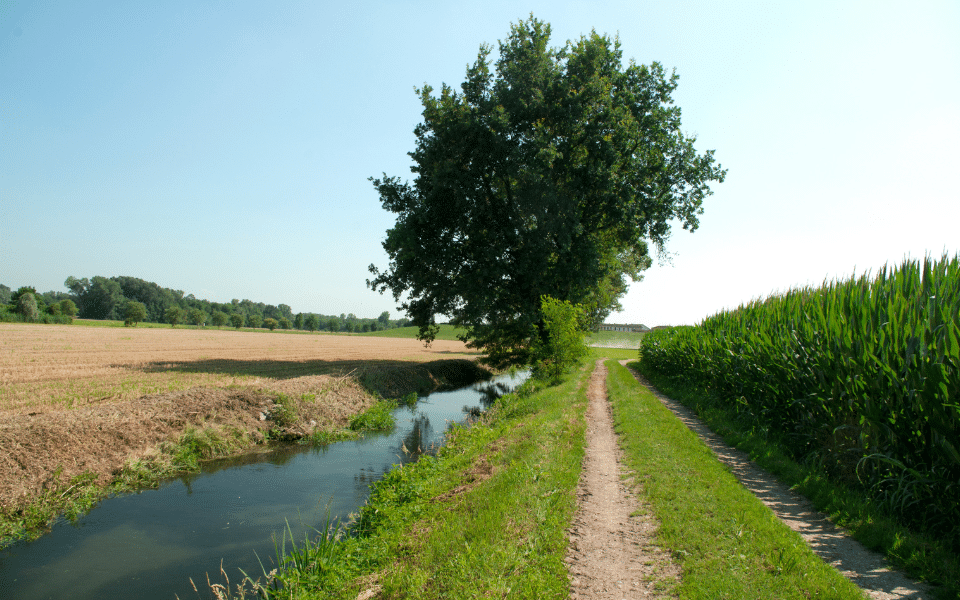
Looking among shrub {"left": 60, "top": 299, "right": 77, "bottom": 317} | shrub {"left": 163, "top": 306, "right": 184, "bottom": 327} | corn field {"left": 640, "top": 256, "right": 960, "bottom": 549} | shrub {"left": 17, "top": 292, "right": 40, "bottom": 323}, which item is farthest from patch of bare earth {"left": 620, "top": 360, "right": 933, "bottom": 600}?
shrub {"left": 163, "top": 306, "right": 184, "bottom": 327}

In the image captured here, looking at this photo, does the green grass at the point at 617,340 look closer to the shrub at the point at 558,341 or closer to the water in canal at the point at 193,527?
the shrub at the point at 558,341

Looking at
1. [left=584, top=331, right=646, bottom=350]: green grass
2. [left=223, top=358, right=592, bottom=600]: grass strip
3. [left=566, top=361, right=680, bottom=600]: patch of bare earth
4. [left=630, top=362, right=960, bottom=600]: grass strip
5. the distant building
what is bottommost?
[left=223, top=358, right=592, bottom=600]: grass strip

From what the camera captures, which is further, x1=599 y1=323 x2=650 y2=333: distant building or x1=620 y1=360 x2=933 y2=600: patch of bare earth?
x1=599 y1=323 x2=650 y2=333: distant building

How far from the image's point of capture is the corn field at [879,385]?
5262 mm

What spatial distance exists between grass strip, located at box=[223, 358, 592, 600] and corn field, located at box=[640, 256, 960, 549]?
4.08 metres

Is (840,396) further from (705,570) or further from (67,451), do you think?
(67,451)

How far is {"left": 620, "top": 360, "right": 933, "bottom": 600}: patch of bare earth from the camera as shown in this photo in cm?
416

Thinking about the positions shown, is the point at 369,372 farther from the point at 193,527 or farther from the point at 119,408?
the point at 193,527

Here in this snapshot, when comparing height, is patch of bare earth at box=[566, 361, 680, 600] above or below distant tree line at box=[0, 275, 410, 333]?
below

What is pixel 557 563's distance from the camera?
465cm

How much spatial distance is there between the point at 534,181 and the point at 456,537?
1911cm

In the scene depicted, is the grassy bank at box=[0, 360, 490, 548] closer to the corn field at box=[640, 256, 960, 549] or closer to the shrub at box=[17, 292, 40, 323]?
the corn field at box=[640, 256, 960, 549]

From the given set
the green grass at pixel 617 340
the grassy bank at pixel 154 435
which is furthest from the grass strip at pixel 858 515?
the green grass at pixel 617 340

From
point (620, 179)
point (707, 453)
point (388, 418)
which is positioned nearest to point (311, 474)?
point (388, 418)
